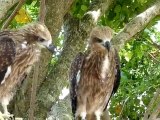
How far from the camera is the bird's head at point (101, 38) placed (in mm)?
3688

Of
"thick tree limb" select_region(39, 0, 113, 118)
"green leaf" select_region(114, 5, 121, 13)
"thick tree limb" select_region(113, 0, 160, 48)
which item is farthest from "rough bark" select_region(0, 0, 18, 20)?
"green leaf" select_region(114, 5, 121, 13)

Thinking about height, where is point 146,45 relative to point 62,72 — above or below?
above

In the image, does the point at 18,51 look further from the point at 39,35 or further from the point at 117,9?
the point at 117,9

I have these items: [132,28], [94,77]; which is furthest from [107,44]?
[132,28]

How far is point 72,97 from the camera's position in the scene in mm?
4148

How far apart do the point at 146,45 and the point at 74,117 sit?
64.3 inches

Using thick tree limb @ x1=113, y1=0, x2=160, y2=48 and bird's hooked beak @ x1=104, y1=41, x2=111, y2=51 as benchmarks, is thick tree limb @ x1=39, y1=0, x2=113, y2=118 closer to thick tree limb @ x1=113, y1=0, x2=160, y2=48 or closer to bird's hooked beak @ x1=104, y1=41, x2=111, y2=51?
thick tree limb @ x1=113, y1=0, x2=160, y2=48

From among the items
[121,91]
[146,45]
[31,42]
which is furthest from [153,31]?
[31,42]

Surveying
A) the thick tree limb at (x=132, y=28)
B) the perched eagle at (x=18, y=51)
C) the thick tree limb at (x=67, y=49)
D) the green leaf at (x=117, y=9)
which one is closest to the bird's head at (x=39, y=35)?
the perched eagle at (x=18, y=51)

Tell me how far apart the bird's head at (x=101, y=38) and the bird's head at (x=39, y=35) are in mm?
565

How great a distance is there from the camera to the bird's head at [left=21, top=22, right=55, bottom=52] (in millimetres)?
3230

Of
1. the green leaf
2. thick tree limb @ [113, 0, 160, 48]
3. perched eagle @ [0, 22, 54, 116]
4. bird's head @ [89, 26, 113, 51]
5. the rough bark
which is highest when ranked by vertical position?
the green leaf

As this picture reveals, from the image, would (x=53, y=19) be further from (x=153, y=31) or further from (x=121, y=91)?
(x=153, y=31)

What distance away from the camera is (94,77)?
159 inches
